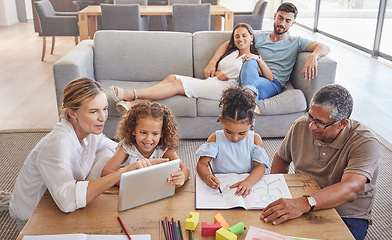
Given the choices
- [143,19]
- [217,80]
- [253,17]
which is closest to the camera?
[217,80]

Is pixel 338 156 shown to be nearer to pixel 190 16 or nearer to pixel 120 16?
pixel 190 16

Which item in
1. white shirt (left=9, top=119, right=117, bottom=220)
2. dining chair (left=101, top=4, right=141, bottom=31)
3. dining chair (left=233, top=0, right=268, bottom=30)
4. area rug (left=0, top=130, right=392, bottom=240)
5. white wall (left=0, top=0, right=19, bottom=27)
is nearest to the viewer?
white shirt (left=9, top=119, right=117, bottom=220)

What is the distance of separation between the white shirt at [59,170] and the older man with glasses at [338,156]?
70 cm

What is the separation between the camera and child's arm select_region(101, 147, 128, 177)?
5.17 feet

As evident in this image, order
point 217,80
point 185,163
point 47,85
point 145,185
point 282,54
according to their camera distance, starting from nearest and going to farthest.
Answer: point 145,185
point 185,163
point 217,80
point 282,54
point 47,85

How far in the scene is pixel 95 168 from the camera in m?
1.71

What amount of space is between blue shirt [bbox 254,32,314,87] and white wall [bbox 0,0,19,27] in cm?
716

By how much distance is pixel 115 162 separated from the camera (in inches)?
63.5

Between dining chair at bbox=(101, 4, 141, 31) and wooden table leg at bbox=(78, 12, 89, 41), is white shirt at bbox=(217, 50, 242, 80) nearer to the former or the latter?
dining chair at bbox=(101, 4, 141, 31)

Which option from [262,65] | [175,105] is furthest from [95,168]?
[262,65]

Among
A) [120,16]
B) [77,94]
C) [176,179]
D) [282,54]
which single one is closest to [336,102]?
[176,179]

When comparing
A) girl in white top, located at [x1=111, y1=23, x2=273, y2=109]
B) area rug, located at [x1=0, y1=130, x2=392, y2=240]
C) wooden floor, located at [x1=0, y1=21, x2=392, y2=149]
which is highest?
girl in white top, located at [x1=111, y1=23, x2=273, y2=109]

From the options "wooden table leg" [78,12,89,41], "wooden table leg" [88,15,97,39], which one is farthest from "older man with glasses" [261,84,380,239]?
"wooden table leg" [88,15,97,39]

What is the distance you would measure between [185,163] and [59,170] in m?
1.44
